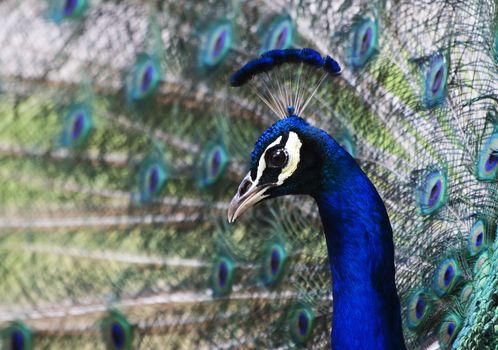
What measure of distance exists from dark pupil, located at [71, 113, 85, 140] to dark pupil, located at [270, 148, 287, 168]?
2.53 feet

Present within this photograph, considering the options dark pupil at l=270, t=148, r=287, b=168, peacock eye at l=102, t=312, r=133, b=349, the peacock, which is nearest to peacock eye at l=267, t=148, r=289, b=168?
dark pupil at l=270, t=148, r=287, b=168

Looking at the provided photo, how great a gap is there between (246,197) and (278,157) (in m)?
0.08

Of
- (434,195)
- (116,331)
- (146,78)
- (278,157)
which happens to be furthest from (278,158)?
(116,331)

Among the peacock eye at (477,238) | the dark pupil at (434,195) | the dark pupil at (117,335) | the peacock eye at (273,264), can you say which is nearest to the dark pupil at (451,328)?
the peacock eye at (477,238)

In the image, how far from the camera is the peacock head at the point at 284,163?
4.66 ft

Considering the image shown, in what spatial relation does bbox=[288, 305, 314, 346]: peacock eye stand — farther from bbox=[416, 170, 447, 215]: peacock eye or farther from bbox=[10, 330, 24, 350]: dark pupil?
bbox=[10, 330, 24, 350]: dark pupil

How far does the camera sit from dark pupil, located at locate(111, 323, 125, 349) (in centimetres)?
210

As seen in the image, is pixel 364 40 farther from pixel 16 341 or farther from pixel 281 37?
pixel 16 341

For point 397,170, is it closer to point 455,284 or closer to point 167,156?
point 455,284

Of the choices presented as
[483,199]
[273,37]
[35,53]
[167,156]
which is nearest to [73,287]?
[167,156]

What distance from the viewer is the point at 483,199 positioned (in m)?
1.92

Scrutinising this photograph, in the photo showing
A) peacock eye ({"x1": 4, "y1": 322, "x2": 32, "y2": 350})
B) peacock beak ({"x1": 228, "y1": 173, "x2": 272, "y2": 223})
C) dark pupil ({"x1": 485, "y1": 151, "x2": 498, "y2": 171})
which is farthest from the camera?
peacock eye ({"x1": 4, "y1": 322, "x2": 32, "y2": 350})

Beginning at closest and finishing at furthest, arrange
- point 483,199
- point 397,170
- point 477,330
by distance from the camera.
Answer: point 477,330
point 483,199
point 397,170

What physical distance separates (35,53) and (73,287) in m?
0.53
